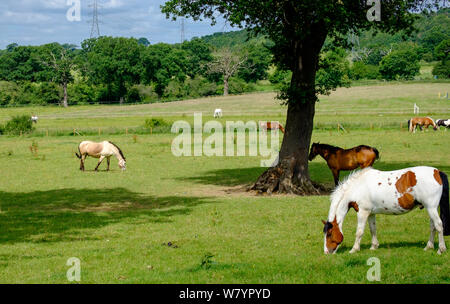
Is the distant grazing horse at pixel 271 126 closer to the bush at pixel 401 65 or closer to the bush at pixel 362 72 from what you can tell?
the bush at pixel 362 72

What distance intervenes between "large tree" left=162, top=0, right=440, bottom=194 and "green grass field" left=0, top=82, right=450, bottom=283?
5.83 feet

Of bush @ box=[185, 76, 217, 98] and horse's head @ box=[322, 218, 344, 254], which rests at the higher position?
bush @ box=[185, 76, 217, 98]

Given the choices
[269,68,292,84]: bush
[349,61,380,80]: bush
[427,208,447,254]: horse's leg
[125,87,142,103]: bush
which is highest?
[349,61,380,80]: bush

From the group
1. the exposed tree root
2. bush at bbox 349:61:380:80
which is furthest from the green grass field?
bush at bbox 349:61:380:80

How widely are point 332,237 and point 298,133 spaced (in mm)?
13767

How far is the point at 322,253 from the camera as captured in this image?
11.3 metres

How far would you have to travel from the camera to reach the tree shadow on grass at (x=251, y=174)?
1089 inches

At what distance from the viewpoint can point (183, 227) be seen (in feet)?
52.3

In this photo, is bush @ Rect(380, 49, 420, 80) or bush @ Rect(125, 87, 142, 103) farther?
bush @ Rect(380, 49, 420, 80)

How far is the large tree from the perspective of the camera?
2189 centimetres

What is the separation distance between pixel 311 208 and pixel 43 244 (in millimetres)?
9191

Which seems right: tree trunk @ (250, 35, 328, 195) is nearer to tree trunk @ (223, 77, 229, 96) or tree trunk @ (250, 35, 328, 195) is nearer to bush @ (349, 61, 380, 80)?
tree trunk @ (223, 77, 229, 96)

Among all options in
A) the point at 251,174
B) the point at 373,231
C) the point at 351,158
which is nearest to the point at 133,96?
the point at 251,174

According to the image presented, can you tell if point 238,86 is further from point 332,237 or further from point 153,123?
point 332,237
